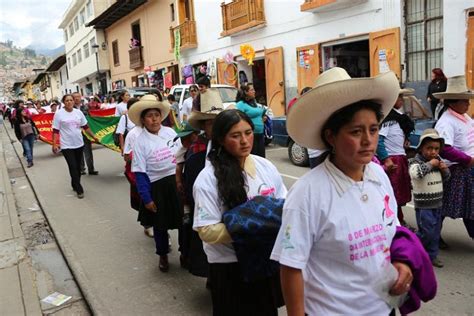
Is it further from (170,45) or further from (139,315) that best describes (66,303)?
(170,45)

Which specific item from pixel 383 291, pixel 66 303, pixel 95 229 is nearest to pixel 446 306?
pixel 383 291

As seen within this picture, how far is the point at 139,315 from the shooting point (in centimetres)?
384

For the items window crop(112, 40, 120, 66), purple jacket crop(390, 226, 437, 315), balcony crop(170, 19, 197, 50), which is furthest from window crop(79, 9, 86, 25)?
purple jacket crop(390, 226, 437, 315)

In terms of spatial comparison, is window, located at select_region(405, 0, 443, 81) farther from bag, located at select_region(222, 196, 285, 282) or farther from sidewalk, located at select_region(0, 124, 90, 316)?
bag, located at select_region(222, 196, 285, 282)

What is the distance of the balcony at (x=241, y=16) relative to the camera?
57.3 feet

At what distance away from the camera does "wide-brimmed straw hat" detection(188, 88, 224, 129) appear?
3512mm

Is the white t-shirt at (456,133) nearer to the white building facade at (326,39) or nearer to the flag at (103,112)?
the white building facade at (326,39)

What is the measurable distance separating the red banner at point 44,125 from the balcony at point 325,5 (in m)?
8.92

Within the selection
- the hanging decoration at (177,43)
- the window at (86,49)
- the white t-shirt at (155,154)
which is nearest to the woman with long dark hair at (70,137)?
the white t-shirt at (155,154)

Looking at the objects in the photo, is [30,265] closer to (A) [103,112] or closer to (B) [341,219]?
(B) [341,219]

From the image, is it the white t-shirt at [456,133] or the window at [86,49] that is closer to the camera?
the white t-shirt at [456,133]

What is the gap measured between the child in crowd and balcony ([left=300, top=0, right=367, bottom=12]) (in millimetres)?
9905

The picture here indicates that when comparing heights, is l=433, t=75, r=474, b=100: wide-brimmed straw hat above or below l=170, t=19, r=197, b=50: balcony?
below

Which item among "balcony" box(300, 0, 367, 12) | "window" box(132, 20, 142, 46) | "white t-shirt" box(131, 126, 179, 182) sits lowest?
"white t-shirt" box(131, 126, 179, 182)
